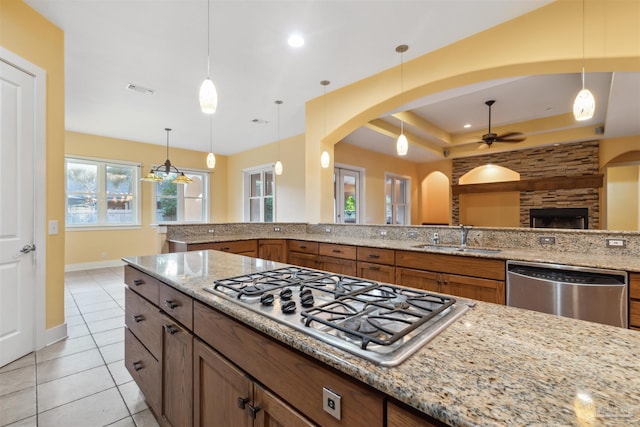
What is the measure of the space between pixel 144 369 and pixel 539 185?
757 centimetres

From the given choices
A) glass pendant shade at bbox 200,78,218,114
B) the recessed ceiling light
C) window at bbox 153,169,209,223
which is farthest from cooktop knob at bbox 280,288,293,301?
window at bbox 153,169,209,223

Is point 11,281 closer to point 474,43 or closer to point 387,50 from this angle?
point 387,50

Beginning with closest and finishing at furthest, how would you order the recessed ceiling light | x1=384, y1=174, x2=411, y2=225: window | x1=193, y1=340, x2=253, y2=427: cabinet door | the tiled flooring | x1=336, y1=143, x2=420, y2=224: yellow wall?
x1=193, y1=340, x2=253, y2=427: cabinet door
the tiled flooring
the recessed ceiling light
x1=336, y1=143, x2=420, y2=224: yellow wall
x1=384, y1=174, x2=411, y2=225: window

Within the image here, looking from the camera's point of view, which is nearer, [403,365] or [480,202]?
[403,365]

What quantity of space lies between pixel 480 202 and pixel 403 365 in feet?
25.5

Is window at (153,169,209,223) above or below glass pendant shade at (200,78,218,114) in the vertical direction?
below

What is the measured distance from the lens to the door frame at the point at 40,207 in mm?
2471

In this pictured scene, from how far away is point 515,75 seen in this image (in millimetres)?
2703

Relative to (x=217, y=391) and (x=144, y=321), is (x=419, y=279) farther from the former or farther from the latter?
(x=144, y=321)

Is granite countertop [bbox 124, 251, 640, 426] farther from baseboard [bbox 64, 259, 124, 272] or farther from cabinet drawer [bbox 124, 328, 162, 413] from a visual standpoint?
baseboard [bbox 64, 259, 124, 272]

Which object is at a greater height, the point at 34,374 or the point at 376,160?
the point at 376,160

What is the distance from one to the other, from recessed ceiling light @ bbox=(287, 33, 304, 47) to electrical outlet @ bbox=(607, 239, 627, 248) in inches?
129

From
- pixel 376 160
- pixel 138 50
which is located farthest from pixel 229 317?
pixel 376 160

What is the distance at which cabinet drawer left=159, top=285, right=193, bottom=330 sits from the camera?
125cm
